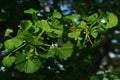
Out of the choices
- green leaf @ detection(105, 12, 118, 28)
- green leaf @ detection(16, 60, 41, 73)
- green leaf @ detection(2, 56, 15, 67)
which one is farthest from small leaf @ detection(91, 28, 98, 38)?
green leaf @ detection(2, 56, 15, 67)

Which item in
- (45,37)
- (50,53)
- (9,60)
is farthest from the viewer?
(45,37)

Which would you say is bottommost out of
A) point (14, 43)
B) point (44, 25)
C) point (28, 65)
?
point (28, 65)

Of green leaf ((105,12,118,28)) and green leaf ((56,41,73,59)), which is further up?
green leaf ((105,12,118,28))

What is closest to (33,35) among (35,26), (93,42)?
(35,26)

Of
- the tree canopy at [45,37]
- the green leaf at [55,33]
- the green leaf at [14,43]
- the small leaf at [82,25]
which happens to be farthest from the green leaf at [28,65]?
the small leaf at [82,25]

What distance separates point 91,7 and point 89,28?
151 cm

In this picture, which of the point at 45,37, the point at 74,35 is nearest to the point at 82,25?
the point at 74,35

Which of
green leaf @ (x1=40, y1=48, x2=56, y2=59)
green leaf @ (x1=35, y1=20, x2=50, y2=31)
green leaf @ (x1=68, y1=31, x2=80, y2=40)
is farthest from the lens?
green leaf @ (x1=68, y1=31, x2=80, y2=40)

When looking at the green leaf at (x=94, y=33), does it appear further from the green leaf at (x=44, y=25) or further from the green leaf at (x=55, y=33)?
the green leaf at (x=44, y=25)

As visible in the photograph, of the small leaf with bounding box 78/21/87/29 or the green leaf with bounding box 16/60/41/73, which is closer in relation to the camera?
the green leaf with bounding box 16/60/41/73

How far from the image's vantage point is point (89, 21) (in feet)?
9.77

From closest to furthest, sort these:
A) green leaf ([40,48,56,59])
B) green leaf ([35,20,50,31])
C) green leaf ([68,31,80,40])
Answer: green leaf ([40,48,56,59]) → green leaf ([35,20,50,31]) → green leaf ([68,31,80,40])

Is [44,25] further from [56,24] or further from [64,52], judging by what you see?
[64,52]

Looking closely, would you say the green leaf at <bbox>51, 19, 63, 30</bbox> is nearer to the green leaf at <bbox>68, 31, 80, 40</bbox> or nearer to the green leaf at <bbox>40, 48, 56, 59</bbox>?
the green leaf at <bbox>68, 31, 80, 40</bbox>
